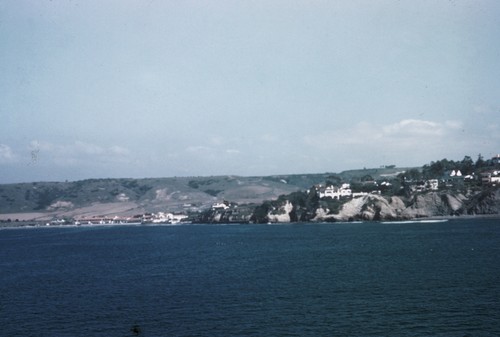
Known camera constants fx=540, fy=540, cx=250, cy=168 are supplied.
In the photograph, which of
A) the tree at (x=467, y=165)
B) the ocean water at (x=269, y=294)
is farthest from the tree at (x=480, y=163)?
the ocean water at (x=269, y=294)

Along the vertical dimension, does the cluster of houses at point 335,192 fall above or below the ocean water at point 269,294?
above

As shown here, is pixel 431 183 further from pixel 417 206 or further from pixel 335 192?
pixel 335 192

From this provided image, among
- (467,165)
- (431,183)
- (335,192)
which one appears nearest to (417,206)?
(431,183)

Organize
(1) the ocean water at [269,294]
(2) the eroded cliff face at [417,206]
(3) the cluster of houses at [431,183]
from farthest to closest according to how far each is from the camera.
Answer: (3) the cluster of houses at [431,183]
(2) the eroded cliff face at [417,206]
(1) the ocean water at [269,294]

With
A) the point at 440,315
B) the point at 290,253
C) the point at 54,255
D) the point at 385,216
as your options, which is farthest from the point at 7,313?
the point at 385,216

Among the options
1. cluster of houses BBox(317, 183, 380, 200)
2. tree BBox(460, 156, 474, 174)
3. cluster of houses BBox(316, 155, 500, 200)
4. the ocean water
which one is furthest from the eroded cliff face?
the ocean water

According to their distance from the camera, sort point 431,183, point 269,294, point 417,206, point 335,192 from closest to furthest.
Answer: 1. point 269,294
2. point 417,206
3. point 431,183
4. point 335,192

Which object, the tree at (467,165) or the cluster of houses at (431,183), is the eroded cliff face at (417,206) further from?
the tree at (467,165)

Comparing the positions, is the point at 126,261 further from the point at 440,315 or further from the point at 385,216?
the point at 385,216
